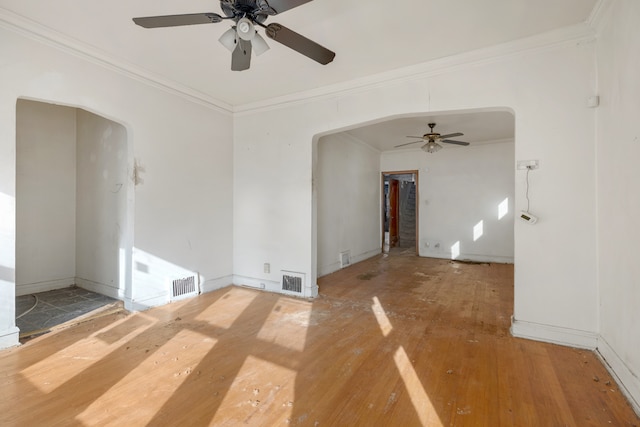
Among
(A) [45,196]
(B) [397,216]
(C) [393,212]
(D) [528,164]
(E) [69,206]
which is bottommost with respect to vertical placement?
(B) [397,216]

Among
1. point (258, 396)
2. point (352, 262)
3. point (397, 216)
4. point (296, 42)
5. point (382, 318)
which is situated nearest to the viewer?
point (258, 396)

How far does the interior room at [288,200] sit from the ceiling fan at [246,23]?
0.7 inches

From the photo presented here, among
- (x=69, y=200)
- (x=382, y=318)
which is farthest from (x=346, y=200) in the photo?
(x=69, y=200)

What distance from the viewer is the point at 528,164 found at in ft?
9.50

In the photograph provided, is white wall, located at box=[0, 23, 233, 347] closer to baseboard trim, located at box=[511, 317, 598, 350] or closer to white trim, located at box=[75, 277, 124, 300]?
white trim, located at box=[75, 277, 124, 300]

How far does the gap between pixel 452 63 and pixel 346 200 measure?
3.64 m

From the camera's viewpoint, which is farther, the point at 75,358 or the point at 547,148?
the point at 547,148

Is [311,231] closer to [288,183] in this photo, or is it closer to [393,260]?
[288,183]

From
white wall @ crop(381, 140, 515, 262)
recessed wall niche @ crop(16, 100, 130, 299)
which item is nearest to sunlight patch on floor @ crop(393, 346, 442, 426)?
recessed wall niche @ crop(16, 100, 130, 299)

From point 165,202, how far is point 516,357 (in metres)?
4.32

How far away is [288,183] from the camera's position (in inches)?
175

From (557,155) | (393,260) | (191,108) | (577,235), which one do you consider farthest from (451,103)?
(393,260)

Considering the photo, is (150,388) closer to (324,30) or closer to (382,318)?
(382,318)

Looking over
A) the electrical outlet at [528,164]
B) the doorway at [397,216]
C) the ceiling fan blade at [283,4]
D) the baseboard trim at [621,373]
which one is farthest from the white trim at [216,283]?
the doorway at [397,216]
